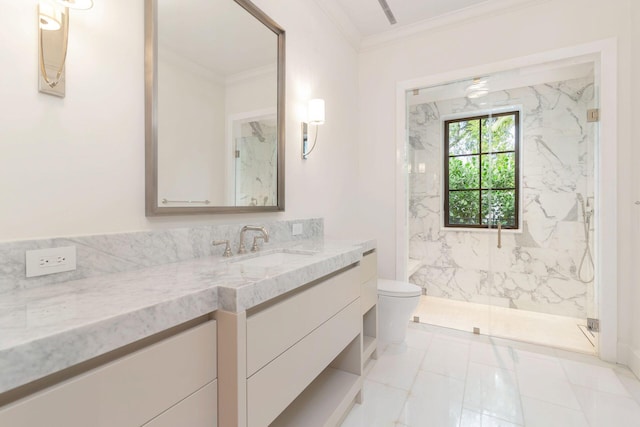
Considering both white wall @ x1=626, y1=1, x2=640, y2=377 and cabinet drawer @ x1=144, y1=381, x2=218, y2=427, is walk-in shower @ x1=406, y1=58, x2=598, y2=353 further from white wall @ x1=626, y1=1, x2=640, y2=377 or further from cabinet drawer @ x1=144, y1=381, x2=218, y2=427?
cabinet drawer @ x1=144, y1=381, x2=218, y2=427

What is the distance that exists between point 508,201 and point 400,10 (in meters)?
1.99

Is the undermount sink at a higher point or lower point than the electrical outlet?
lower

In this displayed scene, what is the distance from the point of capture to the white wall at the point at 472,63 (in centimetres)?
204

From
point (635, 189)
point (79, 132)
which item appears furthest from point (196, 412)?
point (635, 189)

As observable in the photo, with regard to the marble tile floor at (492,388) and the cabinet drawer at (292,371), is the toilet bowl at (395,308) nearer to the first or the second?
the marble tile floor at (492,388)

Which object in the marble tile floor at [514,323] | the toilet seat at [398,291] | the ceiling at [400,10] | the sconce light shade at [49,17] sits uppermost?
the ceiling at [400,10]

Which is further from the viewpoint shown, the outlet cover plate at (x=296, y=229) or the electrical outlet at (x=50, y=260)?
the outlet cover plate at (x=296, y=229)

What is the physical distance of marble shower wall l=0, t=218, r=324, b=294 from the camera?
84 centimetres

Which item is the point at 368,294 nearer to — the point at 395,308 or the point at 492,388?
the point at 395,308

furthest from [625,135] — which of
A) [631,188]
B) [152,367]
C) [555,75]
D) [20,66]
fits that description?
[20,66]

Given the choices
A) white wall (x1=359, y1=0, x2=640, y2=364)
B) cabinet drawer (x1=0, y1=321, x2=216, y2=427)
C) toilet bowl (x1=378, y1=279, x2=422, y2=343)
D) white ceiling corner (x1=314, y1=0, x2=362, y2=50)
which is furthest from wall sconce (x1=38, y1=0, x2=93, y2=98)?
white wall (x1=359, y1=0, x2=640, y2=364)

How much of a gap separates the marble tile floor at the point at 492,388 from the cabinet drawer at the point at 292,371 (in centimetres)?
51

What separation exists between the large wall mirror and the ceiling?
3.11 ft

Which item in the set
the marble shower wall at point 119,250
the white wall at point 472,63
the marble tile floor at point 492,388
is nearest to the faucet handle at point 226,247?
the marble shower wall at point 119,250
